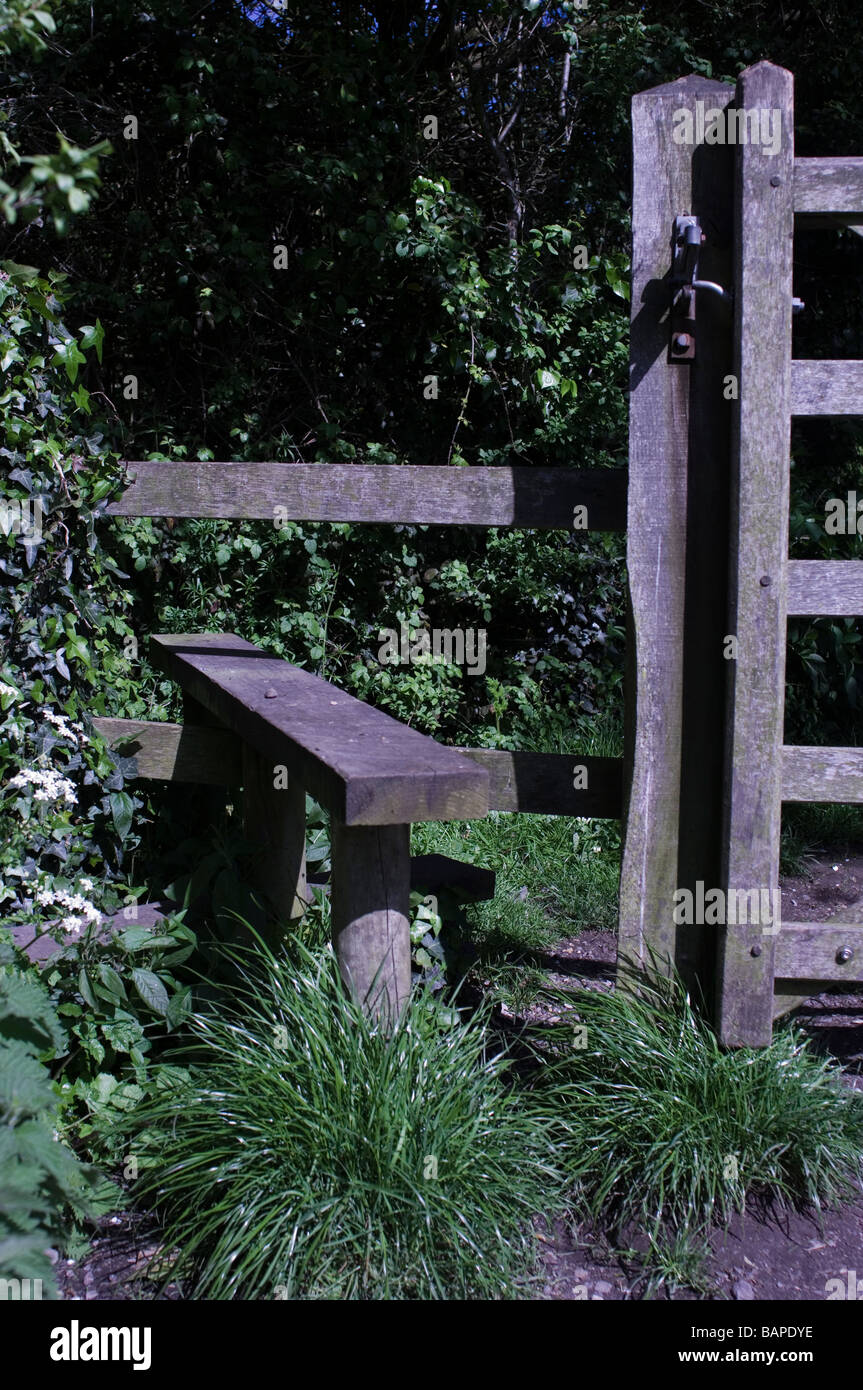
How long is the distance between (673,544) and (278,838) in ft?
4.30

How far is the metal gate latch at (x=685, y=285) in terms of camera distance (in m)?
2.47

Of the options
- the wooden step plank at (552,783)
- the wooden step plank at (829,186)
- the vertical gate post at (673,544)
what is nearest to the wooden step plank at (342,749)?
the wooden step plank at (552,783)

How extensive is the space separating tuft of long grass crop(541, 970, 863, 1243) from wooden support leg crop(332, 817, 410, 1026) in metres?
0.47

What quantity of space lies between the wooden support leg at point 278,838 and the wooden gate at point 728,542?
91 cm

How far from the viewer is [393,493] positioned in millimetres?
2787

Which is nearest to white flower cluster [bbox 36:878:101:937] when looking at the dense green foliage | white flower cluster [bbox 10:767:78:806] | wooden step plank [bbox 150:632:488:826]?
white flower cluster [bbox 10:767:78:806]

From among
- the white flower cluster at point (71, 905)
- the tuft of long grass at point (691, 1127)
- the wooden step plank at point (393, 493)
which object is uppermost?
the wooden step plank at point (393, 493)

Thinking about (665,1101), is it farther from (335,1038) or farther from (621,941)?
(335,1038)

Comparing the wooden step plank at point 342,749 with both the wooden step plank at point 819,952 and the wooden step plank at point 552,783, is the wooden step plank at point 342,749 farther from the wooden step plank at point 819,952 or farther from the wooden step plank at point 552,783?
the wooden step plank at point 819,952

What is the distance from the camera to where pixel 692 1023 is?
2525 millimetres

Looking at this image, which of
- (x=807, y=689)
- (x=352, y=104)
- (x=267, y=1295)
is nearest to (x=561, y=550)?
(x=807, y=689)

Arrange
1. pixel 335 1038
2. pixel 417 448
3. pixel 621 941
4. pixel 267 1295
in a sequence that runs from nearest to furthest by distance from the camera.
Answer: pixel 267 1295 < pixel 335 1038 < pixel 621 941 < pixel 417 448

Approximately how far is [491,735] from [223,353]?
243 cm

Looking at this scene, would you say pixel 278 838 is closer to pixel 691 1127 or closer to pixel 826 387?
pixel 691 1127
